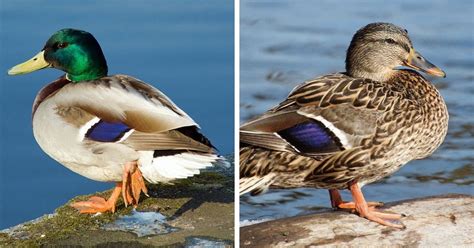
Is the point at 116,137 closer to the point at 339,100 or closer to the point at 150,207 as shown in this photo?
the point at 150,207

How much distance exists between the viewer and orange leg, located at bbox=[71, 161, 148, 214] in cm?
452

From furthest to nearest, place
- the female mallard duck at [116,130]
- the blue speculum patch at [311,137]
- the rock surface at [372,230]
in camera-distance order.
A: the female mallard duck at [116,130]
the blue speculum patch at [311,137]
the rock surface at [372,230]

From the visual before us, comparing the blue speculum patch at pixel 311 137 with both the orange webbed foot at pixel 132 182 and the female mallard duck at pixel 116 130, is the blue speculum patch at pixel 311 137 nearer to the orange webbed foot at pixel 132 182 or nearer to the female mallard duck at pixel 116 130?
the female mallard duck at pixel 116 130

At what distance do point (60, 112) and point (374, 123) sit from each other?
130cm

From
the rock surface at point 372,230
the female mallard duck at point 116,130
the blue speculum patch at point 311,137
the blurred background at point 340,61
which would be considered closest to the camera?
the rock surface at point 372,230

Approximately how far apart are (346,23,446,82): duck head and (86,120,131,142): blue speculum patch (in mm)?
1004

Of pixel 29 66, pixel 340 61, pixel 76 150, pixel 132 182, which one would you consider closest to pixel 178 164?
pixel 132 182

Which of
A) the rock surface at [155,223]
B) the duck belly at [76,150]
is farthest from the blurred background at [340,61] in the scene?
the duck belly at [76,150]

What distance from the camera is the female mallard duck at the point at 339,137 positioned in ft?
14.1

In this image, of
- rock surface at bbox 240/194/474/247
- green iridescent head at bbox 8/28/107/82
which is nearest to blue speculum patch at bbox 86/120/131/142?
green iridescent head at bbox 8/28/107/82

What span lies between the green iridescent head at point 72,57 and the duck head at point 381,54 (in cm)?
107

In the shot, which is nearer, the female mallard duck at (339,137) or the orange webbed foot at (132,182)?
the female mallard duck at (339,137)

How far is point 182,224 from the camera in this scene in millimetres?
4574

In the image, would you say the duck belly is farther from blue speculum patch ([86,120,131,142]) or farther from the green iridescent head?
the green iridescent head
